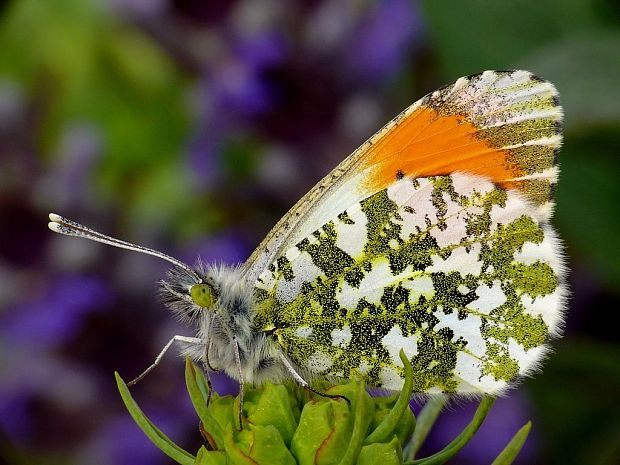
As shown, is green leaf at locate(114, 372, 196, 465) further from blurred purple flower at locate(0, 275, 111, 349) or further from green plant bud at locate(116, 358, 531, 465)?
blurred purple flower at locate(0, 275, 111, 349)

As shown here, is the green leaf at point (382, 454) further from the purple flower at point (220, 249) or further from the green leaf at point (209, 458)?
the purple flower at point (220, 249)

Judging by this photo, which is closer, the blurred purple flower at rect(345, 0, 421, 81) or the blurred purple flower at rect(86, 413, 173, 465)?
the blurred purple flower at rect(86, 413, 173, 465)

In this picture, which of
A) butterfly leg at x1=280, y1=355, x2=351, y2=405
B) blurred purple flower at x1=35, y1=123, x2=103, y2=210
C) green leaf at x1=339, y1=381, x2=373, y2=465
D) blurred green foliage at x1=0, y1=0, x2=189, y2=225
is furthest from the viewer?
blurred green foliage at x1=0, y1=0, x2=189, y2=225

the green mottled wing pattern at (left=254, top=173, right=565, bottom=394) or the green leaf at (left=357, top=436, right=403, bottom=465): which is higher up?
the green mottled wing pattern at (left=254, top=173, right=565, bottom=394)

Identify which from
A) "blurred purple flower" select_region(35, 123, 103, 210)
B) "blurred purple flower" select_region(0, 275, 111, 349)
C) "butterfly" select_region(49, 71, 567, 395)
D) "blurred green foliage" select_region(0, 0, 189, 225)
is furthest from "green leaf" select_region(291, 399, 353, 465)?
"blurred green foliage" select_region(0, 0, 189, 225)
